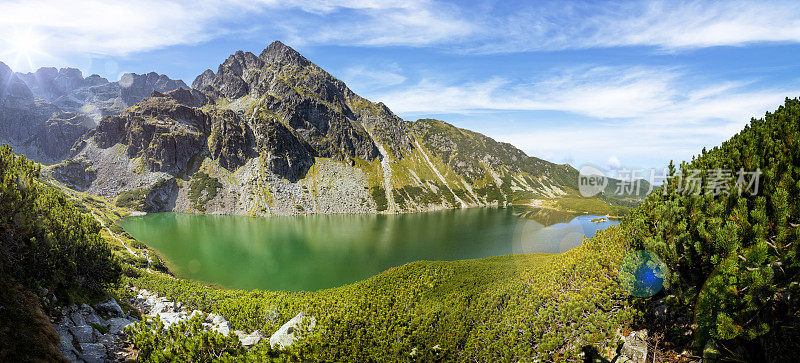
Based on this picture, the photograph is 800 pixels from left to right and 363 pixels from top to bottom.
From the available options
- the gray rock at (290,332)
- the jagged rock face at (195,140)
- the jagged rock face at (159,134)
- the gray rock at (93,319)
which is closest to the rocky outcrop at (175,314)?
the gray rock at (290,332)

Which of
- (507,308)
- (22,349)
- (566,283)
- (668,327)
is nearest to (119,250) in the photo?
(22,349)

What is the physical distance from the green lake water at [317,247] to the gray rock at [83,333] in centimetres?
3170

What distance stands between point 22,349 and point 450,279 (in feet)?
90.4

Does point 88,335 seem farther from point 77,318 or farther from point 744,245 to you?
point 744,245

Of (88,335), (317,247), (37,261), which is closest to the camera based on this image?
(88,335)

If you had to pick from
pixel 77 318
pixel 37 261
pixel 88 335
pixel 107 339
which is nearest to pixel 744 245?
pixel 88 335

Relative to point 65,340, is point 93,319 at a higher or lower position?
lower

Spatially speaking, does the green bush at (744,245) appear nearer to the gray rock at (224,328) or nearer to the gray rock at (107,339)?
the gray rock at (107,339)

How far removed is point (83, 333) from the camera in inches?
559

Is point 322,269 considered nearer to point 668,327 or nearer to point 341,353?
point 341,353

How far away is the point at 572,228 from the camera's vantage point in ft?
309

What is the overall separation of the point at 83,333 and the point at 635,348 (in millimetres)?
24740

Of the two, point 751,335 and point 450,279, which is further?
point 450,279

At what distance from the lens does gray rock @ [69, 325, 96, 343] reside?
13.9 meters
